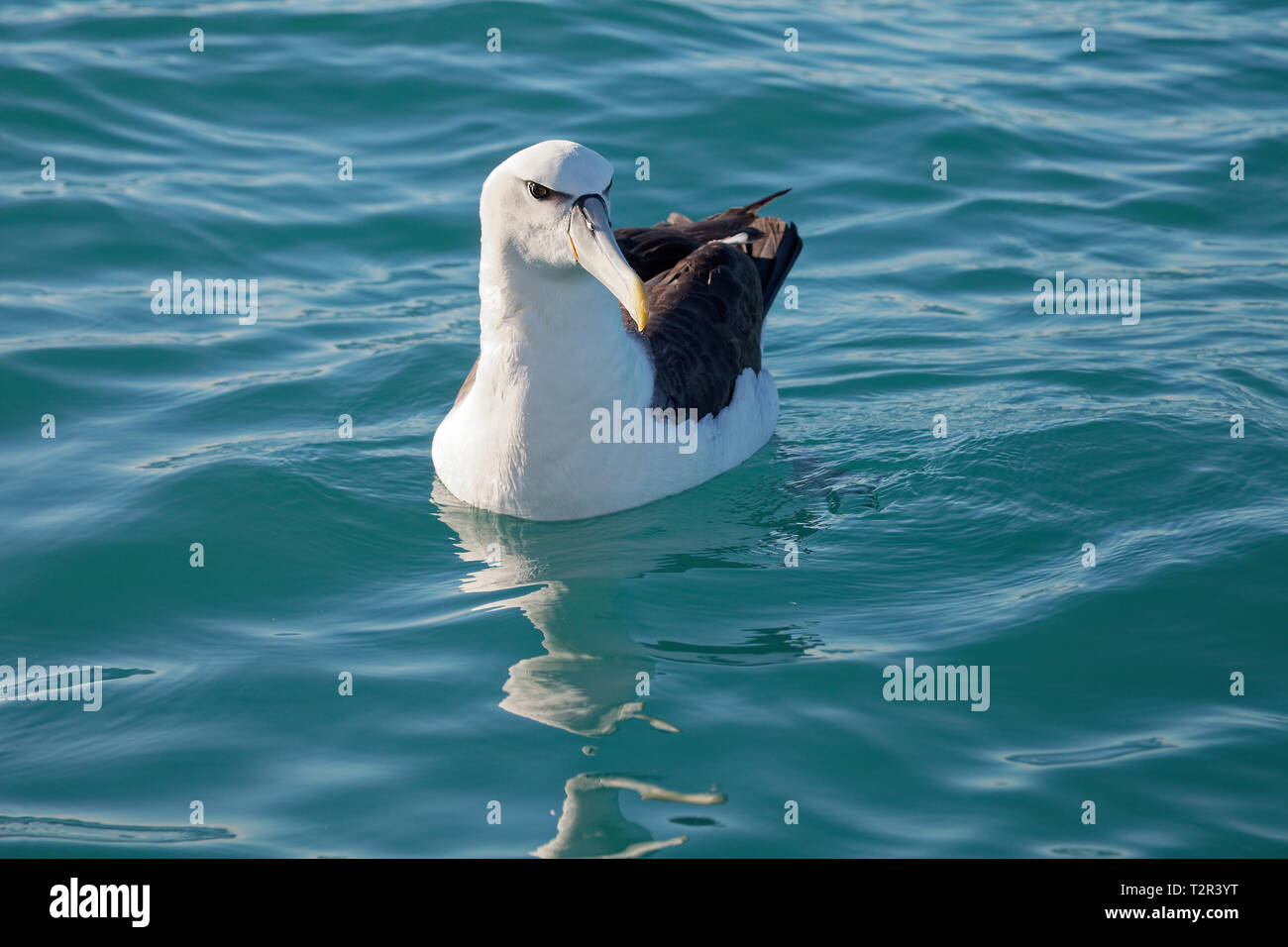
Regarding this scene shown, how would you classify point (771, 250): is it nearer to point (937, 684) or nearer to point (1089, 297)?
point (1089, 297)

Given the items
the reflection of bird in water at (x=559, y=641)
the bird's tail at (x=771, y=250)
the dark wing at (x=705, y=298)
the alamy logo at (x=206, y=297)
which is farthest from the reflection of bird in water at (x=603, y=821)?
the alamy logo at (x=206, y=297)

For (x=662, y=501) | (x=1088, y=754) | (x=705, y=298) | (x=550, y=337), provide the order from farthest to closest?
(x=705, y=298)
(x=662, y=501)
(x=550, y=337)
(x=1088, y=754)

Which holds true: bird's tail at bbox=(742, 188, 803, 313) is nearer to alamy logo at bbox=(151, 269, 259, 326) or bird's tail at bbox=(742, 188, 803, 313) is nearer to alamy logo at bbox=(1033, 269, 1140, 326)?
alamy logo at bbox=(1033, 269, 1140, 326)

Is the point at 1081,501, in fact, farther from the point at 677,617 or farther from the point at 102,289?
the point at 102,289

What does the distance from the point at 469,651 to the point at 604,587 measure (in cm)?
85

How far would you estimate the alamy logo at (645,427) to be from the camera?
7359 mm

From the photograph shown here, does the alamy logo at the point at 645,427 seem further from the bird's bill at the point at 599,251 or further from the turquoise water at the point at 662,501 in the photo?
the bird's bill at the point at 599,251

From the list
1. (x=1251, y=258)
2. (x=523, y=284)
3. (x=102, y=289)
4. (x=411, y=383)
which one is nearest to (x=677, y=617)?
(x=523, y=284)

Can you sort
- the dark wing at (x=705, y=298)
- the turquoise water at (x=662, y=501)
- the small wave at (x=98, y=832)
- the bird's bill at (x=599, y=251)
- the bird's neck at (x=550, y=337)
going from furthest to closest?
the dark wing at (x=705, y=298), the bird's neck at (x=550, y=337), the bird's bill at (x=599, y=251), the turquoise water at (x=662, y=501), the small wave at (x=98, y=832)

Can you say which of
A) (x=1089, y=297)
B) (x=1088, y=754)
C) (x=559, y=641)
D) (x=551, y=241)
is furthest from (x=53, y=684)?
(x=1089, y=297)

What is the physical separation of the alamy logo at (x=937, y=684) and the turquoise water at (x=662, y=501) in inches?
2.8

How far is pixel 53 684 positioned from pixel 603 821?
2764mm

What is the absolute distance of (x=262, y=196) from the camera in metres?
12.4

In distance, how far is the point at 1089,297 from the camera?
10.9 meters
